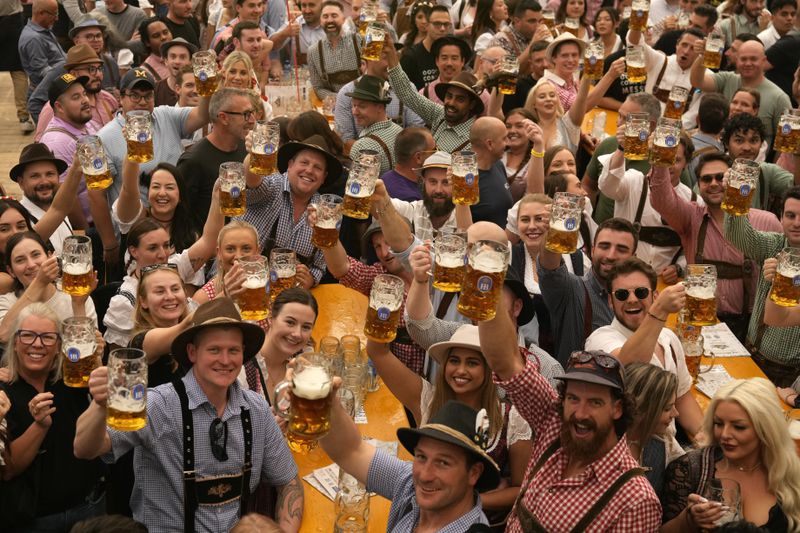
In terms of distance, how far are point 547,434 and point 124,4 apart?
7809mm

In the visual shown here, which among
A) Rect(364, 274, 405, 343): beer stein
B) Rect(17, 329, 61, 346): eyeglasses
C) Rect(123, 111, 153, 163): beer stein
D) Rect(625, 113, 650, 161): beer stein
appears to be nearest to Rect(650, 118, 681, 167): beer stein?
Rect(625, 113, 650, 161): beer stein

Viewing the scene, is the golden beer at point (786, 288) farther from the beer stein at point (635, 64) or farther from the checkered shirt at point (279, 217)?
the beer stein at point (635, 64)

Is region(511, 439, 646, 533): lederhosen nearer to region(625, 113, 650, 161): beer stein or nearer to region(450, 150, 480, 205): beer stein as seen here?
region(450, 150, 480, 205): beer stein

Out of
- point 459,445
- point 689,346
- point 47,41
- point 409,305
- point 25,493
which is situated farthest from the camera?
point 47,41

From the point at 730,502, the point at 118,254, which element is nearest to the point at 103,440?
the point at 730,502

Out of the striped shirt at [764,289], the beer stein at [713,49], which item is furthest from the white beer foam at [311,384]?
the beer stein at [713,49]

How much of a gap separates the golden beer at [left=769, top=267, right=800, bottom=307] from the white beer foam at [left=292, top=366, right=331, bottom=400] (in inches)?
92.9

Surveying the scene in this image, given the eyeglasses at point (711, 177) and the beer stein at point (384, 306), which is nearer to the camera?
the beer stein at point (384, 306)

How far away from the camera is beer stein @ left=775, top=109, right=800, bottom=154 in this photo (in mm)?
5914

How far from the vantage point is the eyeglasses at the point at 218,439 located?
3.63m

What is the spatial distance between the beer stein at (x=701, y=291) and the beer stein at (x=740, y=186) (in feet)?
1.92

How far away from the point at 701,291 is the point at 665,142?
3.21 ft

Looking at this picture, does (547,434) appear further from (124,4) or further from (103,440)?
(124,4)

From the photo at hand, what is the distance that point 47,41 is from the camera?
9141 millimetres
